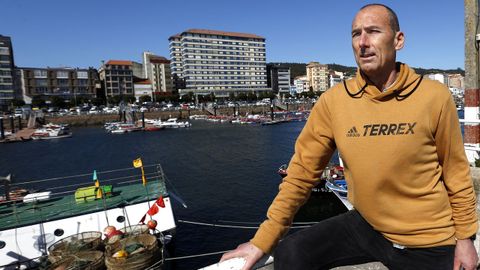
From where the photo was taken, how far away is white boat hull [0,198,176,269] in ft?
48.3

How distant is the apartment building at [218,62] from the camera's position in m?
162

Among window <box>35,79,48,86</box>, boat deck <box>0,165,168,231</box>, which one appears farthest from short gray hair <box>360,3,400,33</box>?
window <box>35,79,48,86</box>

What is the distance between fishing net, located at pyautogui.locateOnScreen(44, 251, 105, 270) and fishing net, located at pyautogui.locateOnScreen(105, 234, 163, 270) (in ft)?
1.34

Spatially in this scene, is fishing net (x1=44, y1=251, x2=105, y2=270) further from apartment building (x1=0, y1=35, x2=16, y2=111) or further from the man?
apartment building (x1=0, y1=35, x2=16, y2=111)

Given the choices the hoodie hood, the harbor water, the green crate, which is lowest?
the harbor water

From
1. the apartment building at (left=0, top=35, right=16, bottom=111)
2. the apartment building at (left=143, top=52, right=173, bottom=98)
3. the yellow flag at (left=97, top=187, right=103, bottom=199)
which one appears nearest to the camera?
the yellow flag at (left=97, top=187, right=103, bottom=199)

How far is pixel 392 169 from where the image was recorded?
185 cm

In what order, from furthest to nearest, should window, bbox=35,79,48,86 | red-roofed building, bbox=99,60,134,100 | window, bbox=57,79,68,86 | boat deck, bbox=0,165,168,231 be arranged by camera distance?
red-roofed building, bbox=99,60,134,100 → window, bbox=57,79,68,86 → window, bbox=35,79,48,86 → boat deck, bbox=0,165,168,231

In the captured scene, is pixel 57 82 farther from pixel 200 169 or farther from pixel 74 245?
pixel 74 245

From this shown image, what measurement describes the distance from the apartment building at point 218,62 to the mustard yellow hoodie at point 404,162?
15955 cm

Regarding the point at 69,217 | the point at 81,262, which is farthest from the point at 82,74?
the point at 81,262

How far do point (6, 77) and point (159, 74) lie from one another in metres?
59.2

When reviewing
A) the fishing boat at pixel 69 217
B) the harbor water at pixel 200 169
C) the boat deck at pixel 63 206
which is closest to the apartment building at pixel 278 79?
the harbor water at pixel 200 169

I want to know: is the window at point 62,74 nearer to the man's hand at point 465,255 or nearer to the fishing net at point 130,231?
the fishing net at point 130,231
